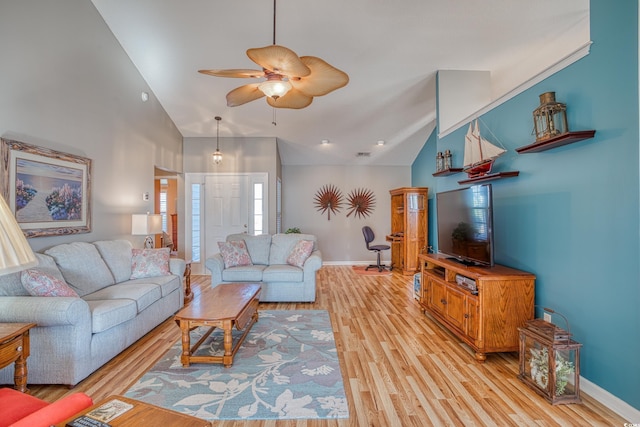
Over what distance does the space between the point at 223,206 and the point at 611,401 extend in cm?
593

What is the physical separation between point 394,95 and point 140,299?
4410 millimetres

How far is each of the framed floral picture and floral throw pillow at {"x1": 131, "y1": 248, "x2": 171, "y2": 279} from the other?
642mm

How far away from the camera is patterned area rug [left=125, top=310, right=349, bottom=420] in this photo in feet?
6.43

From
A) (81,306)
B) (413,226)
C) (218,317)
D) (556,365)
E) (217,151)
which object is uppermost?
(217,151)

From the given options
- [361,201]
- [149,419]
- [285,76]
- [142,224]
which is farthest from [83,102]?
[361,201]

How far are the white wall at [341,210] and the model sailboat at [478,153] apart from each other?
13.3 feet

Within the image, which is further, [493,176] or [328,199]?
[328,199]

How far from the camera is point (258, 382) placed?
89.4 inches

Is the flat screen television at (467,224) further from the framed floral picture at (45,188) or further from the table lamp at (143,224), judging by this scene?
the framed floral picture at (45,188)

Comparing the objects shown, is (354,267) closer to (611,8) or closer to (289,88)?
(289,88)

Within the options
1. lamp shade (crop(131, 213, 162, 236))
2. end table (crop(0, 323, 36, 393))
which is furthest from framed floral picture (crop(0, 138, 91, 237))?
end table (crop(0, 323, 36, 393))

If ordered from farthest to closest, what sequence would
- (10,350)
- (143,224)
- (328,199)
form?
(328,199) < (143,224) < (10,350)

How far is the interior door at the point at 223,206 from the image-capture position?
617cm

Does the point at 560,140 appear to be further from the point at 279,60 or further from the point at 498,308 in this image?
the point at 279,60
